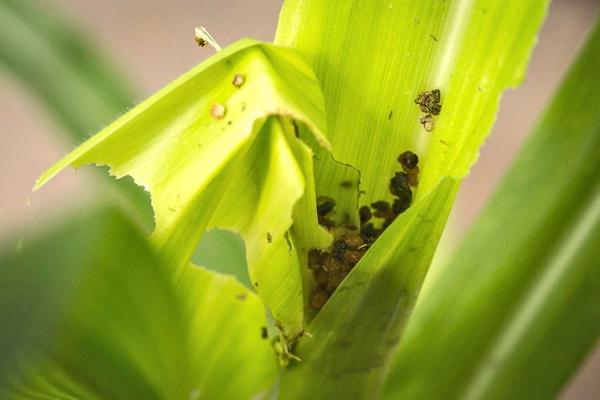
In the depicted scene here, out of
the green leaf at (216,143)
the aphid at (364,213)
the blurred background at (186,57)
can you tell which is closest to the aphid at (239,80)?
the green leaf at (216,143)

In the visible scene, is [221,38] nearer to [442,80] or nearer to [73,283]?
[442,80]

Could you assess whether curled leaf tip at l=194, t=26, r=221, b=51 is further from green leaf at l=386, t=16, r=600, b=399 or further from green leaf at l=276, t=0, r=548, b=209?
green leaf at l=386, t=16, r=600, b=399

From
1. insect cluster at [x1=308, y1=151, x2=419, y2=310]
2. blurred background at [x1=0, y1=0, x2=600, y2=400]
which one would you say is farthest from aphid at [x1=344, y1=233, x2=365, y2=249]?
blurred background at [x1=0, y1=0, x2=600, y2=400]

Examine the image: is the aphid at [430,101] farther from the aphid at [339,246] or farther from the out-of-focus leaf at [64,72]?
the out-of-focus leaf at [64,72]

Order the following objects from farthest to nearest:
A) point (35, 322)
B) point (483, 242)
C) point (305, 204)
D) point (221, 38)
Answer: point (221, 38), point (483, 242), point (305, 204), point (35, 322)

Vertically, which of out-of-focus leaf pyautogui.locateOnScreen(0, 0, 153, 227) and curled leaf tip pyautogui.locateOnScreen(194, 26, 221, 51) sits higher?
curled leaf tip pyautogui.locateOnScreen(194, 26, 221, 51)

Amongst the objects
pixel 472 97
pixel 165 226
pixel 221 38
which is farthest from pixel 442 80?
pixel 221 38
